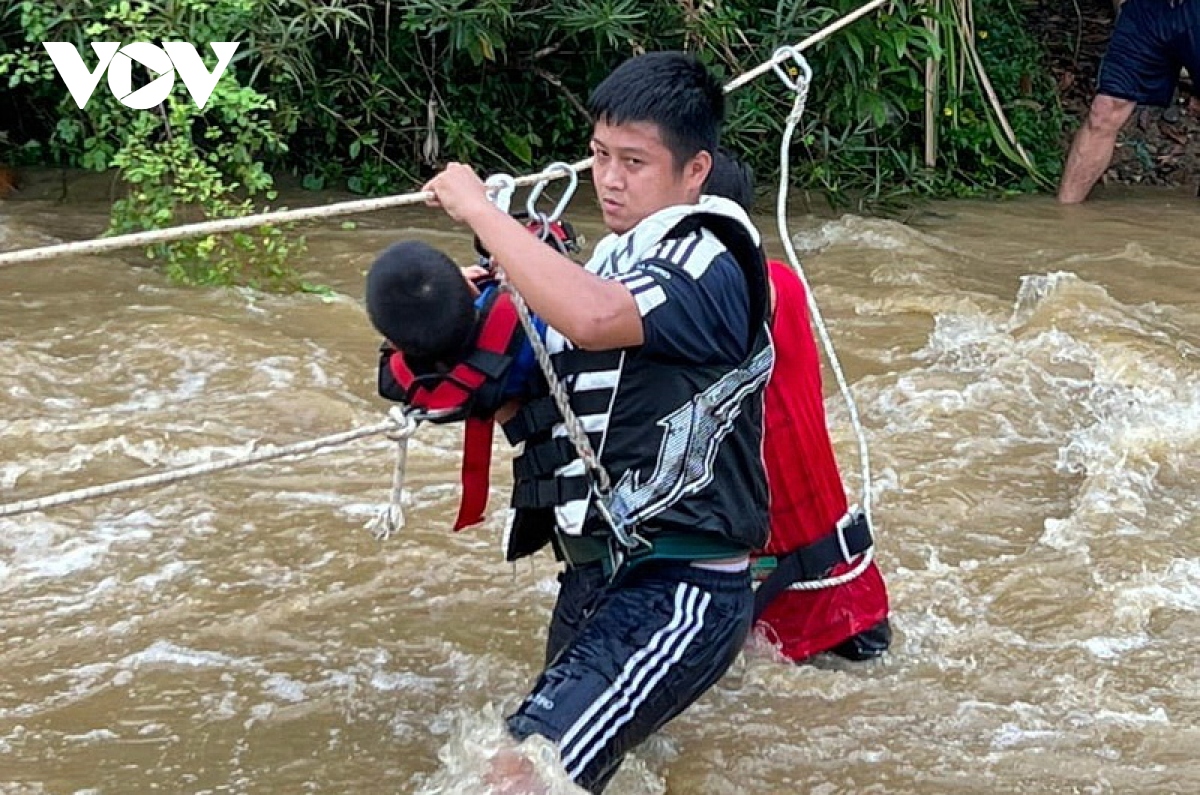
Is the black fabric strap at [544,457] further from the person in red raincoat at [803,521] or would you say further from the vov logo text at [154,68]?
the vov logo text at [154,68]

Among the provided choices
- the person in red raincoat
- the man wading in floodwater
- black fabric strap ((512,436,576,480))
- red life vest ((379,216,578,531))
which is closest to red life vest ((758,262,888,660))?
the person in red raincoat

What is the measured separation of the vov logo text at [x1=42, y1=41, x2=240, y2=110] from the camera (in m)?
6.04

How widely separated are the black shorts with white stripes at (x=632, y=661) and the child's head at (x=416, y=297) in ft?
1.78

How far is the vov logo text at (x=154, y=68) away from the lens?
6039 millimetres

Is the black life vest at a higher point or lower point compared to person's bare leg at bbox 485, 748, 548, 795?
higher

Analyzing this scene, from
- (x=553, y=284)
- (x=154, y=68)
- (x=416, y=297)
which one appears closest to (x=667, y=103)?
(x=553, y=284)

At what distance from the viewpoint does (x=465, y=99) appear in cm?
787

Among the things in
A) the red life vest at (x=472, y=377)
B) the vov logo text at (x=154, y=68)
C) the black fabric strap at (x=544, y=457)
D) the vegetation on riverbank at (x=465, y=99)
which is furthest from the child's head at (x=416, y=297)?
the vov logo text at (x=154, y=68)

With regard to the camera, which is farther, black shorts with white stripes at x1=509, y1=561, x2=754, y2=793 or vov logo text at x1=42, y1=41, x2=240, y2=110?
vov logo text at x1=42, y1=41, x2=240, y2=110

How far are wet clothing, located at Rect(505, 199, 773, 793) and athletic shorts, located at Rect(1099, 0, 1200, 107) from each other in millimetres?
5857

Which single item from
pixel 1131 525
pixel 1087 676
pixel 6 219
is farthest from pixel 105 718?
pixel 6 219

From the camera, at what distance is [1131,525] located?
13.7 ft

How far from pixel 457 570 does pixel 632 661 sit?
1380 millimetres

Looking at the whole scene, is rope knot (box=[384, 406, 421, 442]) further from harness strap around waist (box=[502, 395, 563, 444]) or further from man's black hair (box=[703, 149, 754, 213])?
man's black hair (box=[703, 149, 754, 213])
